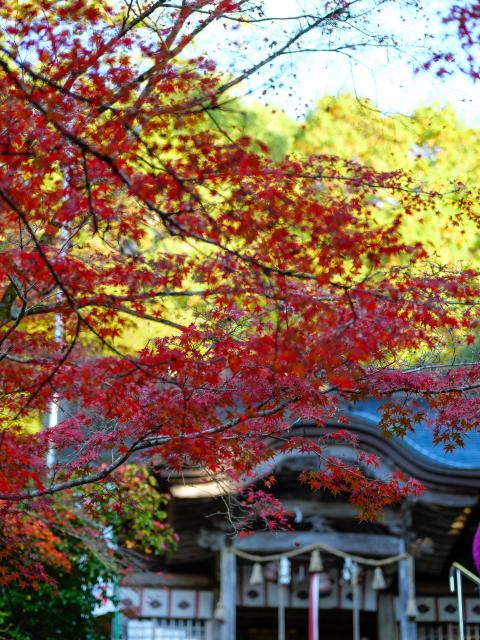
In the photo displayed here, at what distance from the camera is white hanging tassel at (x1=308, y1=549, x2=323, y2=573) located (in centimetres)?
1168

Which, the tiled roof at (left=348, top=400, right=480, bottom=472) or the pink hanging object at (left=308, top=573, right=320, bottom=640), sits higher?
the tiled roof at (left=348, top=400, right=480, bottom=472)

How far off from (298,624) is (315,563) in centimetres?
292

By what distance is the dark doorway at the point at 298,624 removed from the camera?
44.4 ft

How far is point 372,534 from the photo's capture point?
12312mm

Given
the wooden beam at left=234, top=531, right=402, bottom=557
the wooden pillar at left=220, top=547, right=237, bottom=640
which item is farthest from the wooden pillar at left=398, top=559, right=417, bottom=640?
the wooden pillar at left=220, top=547, right=237, bottom=640

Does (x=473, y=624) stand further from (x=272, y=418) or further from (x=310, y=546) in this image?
(x=272, y=418)

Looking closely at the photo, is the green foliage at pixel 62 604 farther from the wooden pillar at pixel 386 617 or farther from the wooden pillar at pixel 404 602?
the wooden pillar at pixel 386 617

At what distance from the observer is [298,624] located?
46.7 ft

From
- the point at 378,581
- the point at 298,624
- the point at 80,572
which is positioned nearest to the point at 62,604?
the point at 80,572

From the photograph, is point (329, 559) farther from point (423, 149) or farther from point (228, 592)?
point (423, 149)

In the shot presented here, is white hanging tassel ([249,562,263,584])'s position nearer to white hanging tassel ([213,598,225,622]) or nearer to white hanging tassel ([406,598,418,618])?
white hanging tassel ([213,598,225,622])

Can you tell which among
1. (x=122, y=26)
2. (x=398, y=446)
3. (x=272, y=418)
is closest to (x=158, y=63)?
(x=122, y=26)

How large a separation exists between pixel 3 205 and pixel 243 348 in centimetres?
184

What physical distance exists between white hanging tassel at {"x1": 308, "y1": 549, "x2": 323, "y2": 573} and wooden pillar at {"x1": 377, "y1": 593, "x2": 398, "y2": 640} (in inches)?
58.4
